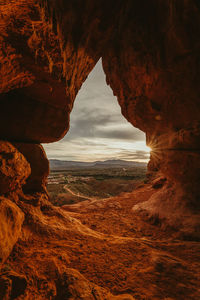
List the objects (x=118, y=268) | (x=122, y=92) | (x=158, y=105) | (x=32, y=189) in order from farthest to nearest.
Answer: (x=122, y=92), (x=158, y=105), (x=32, y=189), (x=118, y=268)

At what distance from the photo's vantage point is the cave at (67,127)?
8.79 ft

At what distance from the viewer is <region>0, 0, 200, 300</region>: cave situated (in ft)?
8.79

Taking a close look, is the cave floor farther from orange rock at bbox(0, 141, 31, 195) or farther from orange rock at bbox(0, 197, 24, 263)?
orange rock at bbox(0, 141, 31, 195)

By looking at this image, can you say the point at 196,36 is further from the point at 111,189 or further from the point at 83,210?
the point at 111,189

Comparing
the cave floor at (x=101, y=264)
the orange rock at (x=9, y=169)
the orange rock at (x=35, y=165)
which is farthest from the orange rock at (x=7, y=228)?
the orange rock at (x=35, y=165)

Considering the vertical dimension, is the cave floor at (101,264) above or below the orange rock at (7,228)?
below

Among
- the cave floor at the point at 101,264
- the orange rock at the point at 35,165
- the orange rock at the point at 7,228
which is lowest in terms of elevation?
the cave floor at the point at 101,264

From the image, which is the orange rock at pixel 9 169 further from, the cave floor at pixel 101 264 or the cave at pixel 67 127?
the cave floor at pixel 101 264

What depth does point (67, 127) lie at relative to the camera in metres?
7.20

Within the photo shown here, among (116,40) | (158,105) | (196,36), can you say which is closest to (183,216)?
(158,105)

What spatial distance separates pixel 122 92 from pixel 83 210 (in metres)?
10.4

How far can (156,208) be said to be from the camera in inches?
355

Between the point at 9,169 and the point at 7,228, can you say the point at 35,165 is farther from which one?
the point at 7,228

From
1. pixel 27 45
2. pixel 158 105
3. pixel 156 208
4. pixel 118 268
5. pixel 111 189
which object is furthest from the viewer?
pixel 111 189
